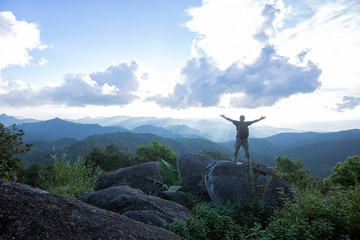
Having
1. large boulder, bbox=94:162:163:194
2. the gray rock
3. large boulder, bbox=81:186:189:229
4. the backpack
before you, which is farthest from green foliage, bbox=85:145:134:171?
large boulder, bbox=81:186:189:229

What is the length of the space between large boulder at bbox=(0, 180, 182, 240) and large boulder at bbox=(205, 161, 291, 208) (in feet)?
20.0

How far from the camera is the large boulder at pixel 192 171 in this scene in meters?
11.8

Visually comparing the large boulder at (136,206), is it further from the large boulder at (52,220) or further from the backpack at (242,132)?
the backpack at (242,132)

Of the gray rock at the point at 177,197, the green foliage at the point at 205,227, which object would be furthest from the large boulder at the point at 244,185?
the green foliage at the point at 205,227

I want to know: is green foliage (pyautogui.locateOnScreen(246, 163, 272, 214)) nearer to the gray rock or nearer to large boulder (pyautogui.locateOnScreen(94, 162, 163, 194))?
the gray rock

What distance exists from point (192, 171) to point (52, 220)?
33.5ft

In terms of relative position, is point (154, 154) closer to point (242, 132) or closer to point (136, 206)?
point (242, 132)

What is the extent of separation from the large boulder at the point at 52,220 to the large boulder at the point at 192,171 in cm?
834

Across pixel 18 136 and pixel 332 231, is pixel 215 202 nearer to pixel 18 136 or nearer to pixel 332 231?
pixel 332 231

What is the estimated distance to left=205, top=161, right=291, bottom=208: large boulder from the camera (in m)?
8.54

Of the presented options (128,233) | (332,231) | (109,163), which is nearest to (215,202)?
(332,231)

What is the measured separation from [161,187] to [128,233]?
8.33 metres

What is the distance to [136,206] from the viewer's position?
258 inches

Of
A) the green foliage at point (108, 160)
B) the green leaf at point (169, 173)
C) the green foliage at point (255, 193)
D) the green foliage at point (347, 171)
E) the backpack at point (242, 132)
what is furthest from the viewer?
the green foliage at point (108, 160)
